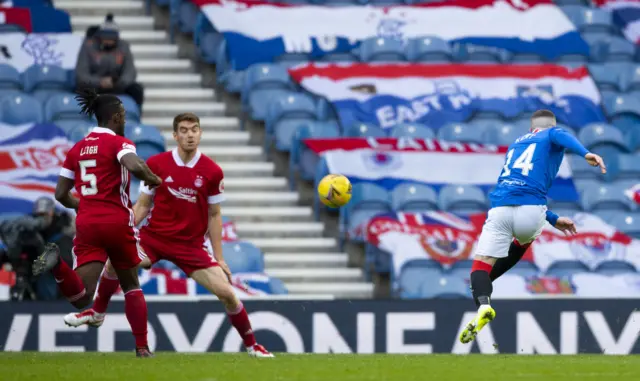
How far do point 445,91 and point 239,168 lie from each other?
2751 millimetres

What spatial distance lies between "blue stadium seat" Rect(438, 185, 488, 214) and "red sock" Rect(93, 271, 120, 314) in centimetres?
598

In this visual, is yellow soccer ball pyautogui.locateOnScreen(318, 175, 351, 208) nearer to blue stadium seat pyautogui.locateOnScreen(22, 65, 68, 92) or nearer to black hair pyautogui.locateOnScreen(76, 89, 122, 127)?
black hair pyautogui.locateOnScreen(76, 89, 122, 127)

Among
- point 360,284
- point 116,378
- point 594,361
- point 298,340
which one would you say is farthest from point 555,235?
point 116,378

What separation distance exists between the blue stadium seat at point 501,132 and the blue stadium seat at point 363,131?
1.16 metres

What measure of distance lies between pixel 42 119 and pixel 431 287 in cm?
487

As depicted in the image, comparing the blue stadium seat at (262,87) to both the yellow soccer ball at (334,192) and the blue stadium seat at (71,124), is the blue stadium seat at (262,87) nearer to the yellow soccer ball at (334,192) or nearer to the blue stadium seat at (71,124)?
the blue stadium seat at (71,124)

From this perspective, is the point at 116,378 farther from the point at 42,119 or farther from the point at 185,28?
the point at 185,28

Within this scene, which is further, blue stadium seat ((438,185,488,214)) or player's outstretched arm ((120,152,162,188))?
blue stadium seat ((438,185,488,214))

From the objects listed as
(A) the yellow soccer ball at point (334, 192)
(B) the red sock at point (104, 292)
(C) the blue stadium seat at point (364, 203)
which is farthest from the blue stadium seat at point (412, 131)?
(B) the red sock at point (104, 292)

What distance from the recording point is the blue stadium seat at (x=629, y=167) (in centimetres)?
1561

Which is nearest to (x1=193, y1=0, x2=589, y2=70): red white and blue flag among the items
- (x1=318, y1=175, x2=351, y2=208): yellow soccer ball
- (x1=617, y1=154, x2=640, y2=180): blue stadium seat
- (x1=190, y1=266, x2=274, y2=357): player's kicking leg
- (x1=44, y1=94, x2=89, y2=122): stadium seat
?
(x1=617, y1=154, x2=640, y2=180): blue stadium seat

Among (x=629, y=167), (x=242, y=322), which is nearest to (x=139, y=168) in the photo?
(x=242, y=322)

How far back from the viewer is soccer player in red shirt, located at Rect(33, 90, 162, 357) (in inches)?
336

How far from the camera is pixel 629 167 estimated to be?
15625 mm
